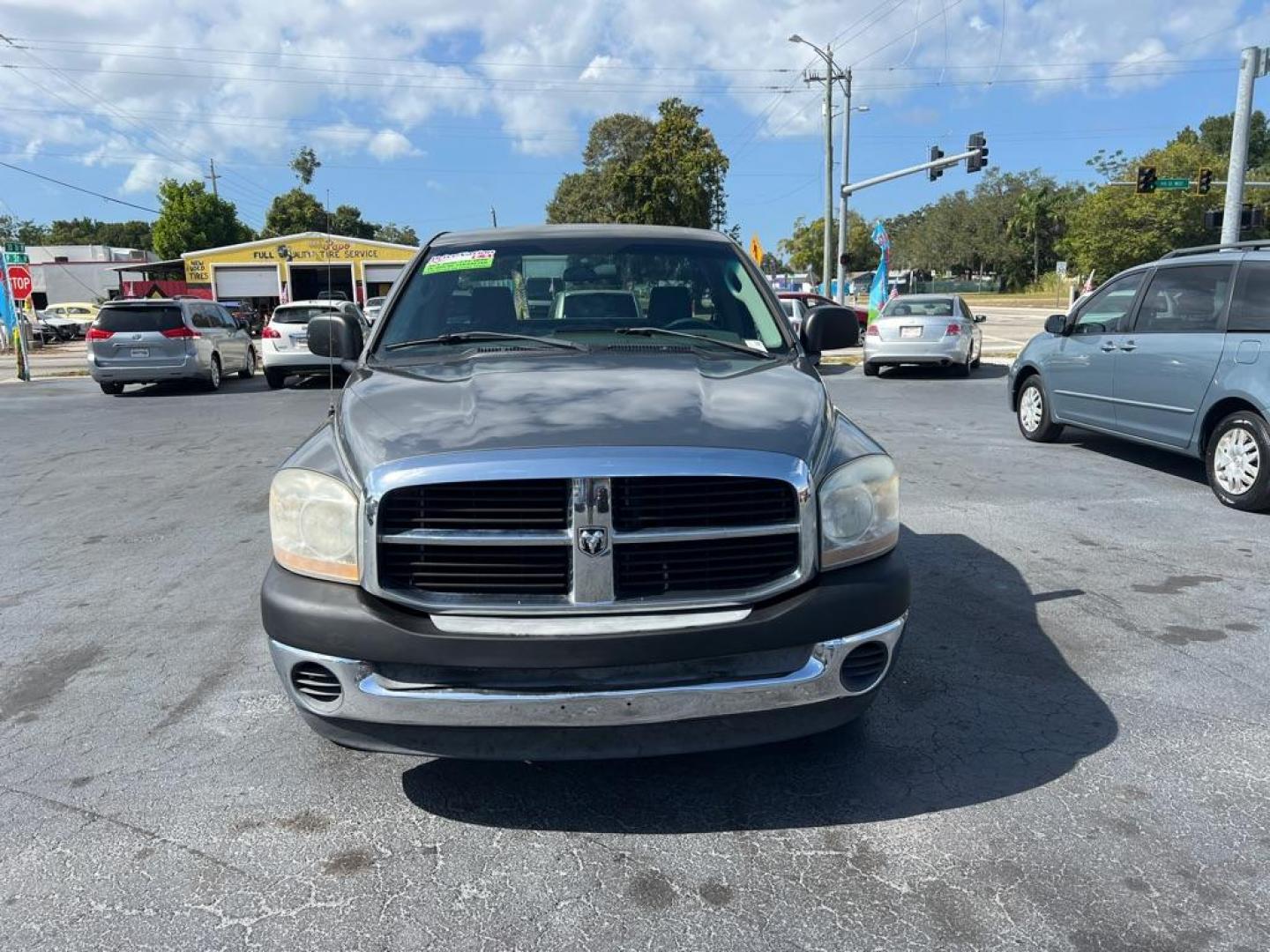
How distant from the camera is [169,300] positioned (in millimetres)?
16875

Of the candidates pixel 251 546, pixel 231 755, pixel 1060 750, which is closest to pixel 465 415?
pixel 231 755

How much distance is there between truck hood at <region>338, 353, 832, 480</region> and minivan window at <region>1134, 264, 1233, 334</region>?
5242 mm

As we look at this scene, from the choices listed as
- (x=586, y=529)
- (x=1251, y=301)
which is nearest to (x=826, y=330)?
(x=586, y=529)

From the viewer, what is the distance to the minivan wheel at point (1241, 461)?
21.4 ft

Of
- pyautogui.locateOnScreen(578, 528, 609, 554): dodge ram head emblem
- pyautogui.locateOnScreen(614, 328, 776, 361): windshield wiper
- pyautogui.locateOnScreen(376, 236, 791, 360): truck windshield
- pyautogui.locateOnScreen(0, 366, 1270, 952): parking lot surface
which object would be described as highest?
pyautogui.locateOnScreen(376, 236, 791, 360): truck windshield

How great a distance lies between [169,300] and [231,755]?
15794 millimetres

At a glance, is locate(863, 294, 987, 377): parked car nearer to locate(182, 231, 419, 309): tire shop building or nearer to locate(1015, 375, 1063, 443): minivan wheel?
locate(1015, 375, 1063, 443): minivan wheel

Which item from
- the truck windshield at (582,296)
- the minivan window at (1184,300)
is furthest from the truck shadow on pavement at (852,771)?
the minivan window at (1184,300)

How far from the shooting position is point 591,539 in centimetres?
257

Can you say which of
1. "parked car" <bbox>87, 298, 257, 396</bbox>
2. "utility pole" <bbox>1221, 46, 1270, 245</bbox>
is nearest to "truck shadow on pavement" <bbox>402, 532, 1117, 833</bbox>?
"parked car" <bbox>87, 298, 257, 396</bbox>

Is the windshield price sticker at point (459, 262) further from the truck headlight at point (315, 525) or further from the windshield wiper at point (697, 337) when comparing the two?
the truck headlight at point (315, 525)

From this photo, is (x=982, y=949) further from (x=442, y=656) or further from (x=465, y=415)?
(x=465, y=415)

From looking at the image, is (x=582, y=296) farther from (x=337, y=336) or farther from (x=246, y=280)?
(x=246, y=280)

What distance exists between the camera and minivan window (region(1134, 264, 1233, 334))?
280 inches
